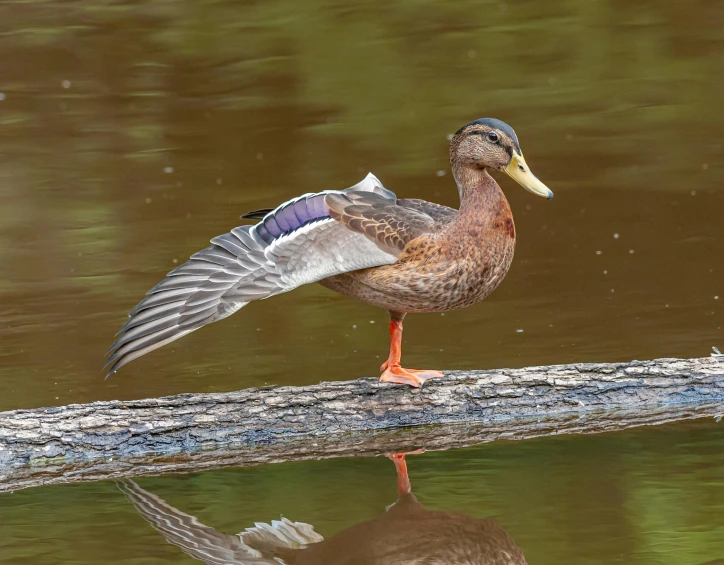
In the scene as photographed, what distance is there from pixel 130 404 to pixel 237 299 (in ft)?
2.49

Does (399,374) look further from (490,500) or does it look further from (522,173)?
(522,173)

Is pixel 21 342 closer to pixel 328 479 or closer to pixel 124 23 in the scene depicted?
pixel 328 479

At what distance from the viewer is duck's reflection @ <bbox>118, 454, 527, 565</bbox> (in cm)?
547

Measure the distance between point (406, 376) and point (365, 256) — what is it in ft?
2.30

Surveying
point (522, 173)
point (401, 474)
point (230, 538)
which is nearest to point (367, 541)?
point (230, 538)

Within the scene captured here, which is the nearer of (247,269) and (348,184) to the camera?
(247,269)

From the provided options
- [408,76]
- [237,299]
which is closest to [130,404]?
[237,299]

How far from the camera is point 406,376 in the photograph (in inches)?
262

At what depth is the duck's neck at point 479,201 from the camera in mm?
6500

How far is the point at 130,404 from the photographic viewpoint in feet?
20.8

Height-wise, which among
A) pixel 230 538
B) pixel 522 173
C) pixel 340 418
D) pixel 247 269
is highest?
pixel 522 173

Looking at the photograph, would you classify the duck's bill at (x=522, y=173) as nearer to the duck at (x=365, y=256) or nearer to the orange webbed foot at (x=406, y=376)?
the duck at (x=365, y=256)

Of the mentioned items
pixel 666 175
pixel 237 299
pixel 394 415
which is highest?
pixel 666 175

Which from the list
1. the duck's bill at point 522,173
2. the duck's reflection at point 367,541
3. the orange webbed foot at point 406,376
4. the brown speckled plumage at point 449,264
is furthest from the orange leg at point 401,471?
the duck's bill at point 522,173
